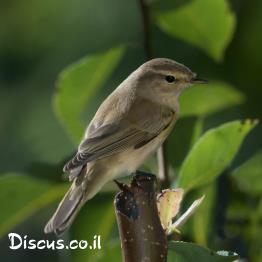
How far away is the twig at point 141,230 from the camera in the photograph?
1.39 meters

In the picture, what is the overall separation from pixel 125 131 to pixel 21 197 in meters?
0.38

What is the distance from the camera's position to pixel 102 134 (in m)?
2.32

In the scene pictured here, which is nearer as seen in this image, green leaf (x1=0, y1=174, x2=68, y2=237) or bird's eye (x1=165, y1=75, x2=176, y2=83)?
green leaf (x1=0, y1=174, x2=68, y2=237)

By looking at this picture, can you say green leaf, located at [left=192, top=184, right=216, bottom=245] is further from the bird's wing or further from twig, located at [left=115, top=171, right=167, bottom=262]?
twig, located at [left=115, top=171, right=167, bottom=262]

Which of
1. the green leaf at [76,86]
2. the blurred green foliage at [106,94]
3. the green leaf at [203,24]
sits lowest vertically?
the blurred green foliage at [106,94]

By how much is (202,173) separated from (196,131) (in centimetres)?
27

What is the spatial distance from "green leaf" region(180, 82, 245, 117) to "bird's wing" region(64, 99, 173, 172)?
0.07 meters

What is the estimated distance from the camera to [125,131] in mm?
2459

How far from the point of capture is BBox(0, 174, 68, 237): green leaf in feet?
7.07

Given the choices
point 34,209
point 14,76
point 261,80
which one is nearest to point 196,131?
point 34,209

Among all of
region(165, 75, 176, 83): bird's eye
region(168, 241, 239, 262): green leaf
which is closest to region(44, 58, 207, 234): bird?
region(165, 75, 176, 83): bird's eye

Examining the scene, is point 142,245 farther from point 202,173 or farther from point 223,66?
point 223,66

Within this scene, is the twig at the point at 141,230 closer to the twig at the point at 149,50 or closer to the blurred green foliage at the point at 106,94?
the blurred green foliage at the point at 106,94

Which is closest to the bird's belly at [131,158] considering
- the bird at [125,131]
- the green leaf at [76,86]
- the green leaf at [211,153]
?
the bird at [125,131]
